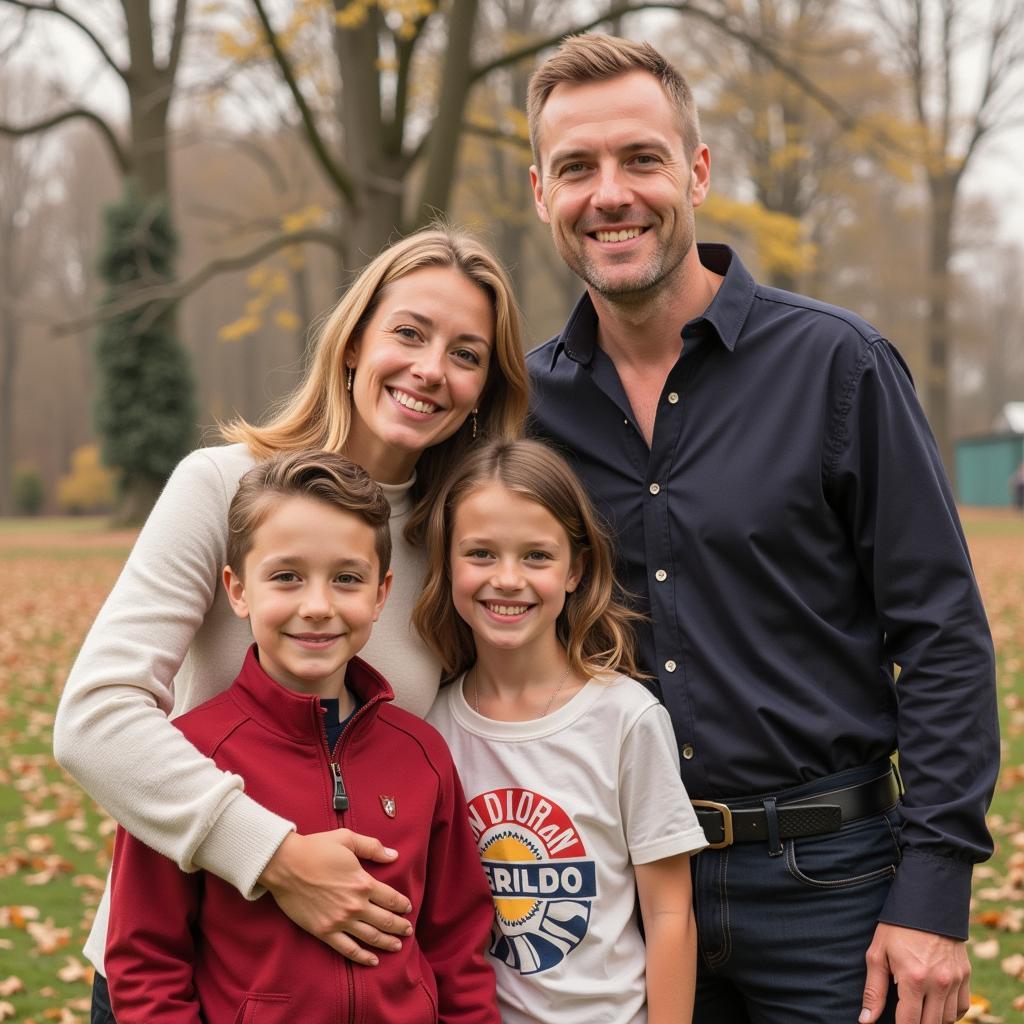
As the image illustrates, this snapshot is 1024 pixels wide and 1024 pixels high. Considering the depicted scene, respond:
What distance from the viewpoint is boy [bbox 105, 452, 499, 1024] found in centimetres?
222

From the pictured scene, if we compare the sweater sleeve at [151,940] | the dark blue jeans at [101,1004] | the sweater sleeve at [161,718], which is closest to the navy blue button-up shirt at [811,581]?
the sweater sleeve at [161,718]

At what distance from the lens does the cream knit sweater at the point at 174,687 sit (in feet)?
7.26

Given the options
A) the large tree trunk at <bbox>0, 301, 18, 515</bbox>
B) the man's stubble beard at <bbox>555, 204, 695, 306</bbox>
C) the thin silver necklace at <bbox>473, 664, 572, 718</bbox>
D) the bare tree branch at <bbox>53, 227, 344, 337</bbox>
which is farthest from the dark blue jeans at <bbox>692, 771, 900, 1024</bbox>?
the large tree trunk at <bbox>0, 301, 18, 515</bbox>

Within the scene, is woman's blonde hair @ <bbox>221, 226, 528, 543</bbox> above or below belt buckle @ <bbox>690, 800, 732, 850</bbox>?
above

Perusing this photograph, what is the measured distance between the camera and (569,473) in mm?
2752

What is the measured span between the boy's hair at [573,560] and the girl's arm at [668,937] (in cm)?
42

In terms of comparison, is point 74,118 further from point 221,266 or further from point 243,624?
point 243,624

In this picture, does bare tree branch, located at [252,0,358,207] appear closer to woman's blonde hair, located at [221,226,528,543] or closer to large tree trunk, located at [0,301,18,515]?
woman's blonde hair, located at [221,226,528,543]

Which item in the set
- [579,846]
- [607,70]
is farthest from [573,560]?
[607,70]

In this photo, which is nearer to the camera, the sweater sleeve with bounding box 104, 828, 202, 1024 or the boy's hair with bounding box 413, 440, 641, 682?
the sweater sleeve with bounding box 104, 828, 202, 1024

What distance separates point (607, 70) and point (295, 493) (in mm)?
1208

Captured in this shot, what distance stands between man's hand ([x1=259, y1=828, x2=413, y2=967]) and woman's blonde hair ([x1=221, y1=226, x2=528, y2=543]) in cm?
84

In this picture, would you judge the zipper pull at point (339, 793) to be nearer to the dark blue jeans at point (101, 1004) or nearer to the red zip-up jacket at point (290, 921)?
the red zip-up jacket at point (290, 921)

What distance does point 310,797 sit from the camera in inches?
91.7
